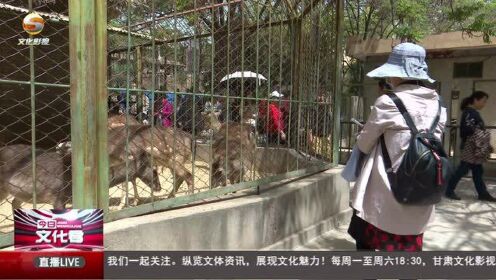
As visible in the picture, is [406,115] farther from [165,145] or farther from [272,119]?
[272,119]

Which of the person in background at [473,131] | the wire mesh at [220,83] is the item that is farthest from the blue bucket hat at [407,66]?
the person in background at [473,131]

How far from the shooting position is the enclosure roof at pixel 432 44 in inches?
390

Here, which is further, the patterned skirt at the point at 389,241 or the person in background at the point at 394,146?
the patterned skirt at the point at 389,241

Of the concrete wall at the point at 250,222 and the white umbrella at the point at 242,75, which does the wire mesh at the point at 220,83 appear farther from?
the concrete wall at the point at 250,222

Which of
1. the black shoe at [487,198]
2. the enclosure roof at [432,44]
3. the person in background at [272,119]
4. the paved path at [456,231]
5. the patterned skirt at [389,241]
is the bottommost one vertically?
the paved path at [456,231]

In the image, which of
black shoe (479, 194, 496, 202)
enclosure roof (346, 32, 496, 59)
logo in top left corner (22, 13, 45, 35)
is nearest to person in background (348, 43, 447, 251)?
logo in top left corner (22, 13, 45, 35)

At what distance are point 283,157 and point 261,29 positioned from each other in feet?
4.22

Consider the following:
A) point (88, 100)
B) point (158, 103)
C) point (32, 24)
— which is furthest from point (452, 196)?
point (32, 24)

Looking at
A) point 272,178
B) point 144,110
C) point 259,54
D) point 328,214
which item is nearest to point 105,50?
point 144,110

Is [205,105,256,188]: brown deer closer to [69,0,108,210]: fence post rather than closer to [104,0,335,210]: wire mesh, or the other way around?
[104,0,335,210]: wire mesh

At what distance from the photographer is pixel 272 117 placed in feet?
14.9

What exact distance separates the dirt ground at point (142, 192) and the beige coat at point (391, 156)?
157 cm
